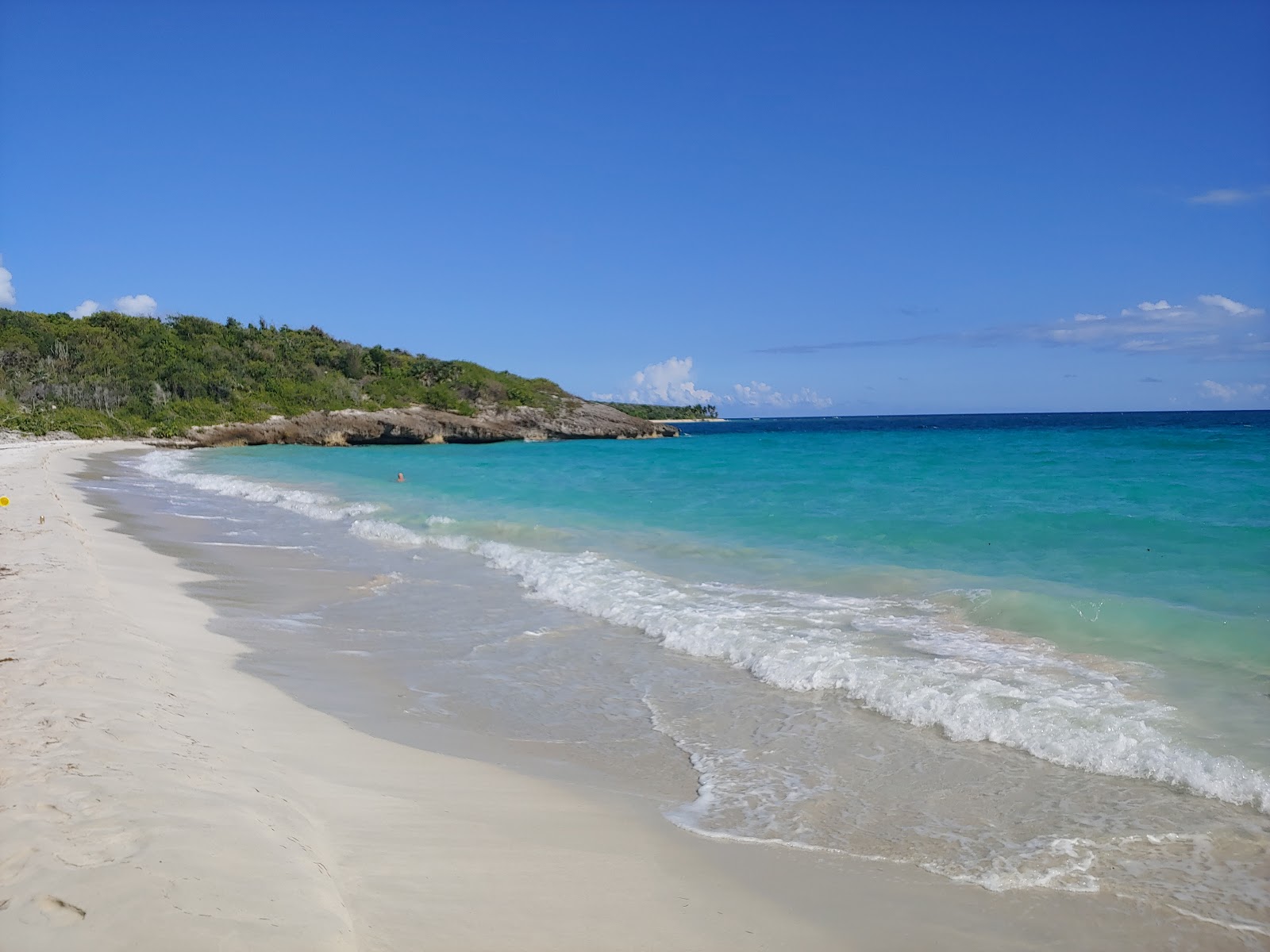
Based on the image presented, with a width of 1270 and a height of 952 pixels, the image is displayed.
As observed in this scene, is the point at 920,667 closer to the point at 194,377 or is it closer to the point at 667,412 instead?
the point at 194,377

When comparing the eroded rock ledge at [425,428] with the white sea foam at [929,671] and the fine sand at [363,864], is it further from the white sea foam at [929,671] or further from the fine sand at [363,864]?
the fine sand at [363,864]

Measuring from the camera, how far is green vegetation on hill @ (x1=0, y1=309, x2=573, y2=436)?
48469mm

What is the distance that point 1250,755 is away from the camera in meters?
5.20

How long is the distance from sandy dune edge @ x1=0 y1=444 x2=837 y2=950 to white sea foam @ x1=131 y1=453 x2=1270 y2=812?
2.92m

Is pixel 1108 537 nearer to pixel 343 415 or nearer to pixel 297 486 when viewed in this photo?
pixel 297 486

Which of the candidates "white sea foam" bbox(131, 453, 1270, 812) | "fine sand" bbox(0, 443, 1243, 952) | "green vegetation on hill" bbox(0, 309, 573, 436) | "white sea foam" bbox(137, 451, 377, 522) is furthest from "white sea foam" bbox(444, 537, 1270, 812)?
"green vegetation on hill" bbox(0, 309, 573, 436)

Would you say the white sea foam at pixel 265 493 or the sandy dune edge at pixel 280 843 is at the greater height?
the white sea foam at pixel 265 493

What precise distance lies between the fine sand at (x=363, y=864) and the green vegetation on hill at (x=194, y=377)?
4631cm

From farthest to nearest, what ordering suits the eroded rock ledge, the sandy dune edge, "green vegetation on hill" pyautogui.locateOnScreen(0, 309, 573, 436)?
the eroded rock ledge
"green vegetation on hill" pyautogui.locateOnScreen(0, 309, 573, 436)
the sandy dune edge

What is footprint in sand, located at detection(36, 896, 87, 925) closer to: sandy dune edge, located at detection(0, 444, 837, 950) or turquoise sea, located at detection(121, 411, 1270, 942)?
sandy dune edge, located at detection(0, 444, 837, 950)

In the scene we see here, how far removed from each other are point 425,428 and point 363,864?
60166 mm

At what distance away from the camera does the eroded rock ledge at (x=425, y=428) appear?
52.7m

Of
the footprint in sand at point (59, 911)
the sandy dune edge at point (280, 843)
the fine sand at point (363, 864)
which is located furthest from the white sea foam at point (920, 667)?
the footprint in sand at point (59, 911)

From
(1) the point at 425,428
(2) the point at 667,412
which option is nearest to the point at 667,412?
(2) the point at 667,412
